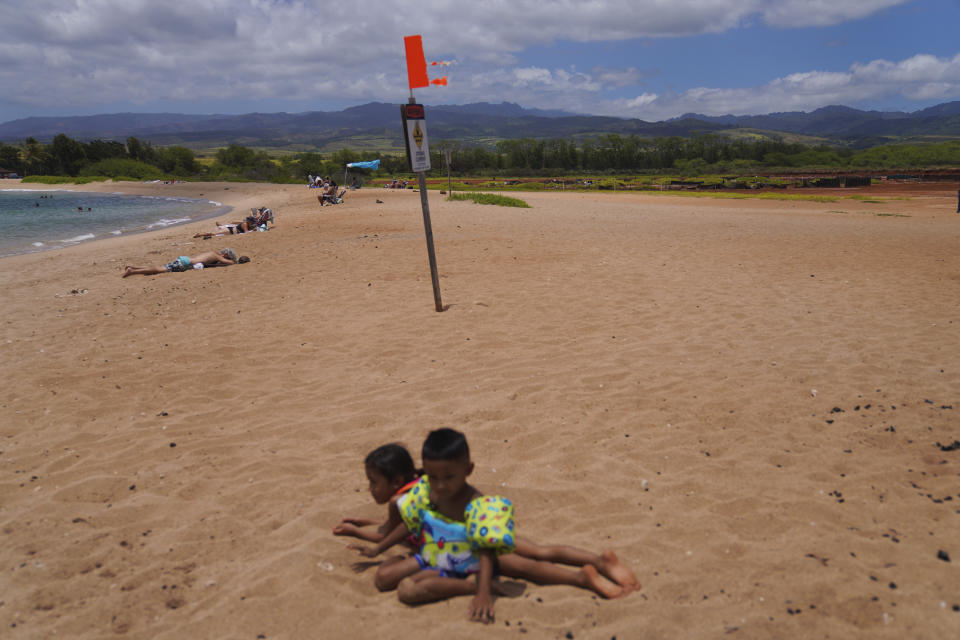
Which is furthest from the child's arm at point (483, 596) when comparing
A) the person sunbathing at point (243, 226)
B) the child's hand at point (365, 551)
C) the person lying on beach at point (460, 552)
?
the person sunbathing at point (243, 226)

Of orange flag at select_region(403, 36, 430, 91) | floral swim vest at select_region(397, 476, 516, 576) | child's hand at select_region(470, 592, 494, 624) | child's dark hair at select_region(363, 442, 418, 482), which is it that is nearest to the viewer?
child's hand at select_region(470, 592, 494, 624)

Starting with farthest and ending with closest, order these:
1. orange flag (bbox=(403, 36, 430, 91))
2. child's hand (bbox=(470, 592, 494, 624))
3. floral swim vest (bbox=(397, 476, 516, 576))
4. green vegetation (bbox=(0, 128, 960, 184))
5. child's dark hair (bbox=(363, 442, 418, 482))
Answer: green vegetation (bbox=(0, 128, 960, 184)) → orange flag (bbox=(403, 36, 430, 91)) → child's dark hair (bbox=(363, 442, 418, 482)) → floral swim vest (bbox=(397, 476, 516, 576)) → child's hand (bbox=(470, 592, 494, 624))

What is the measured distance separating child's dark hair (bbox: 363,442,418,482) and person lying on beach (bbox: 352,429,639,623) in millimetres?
153

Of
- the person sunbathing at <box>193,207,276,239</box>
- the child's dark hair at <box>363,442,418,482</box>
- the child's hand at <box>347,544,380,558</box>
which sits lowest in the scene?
the child's hand at <box>347,544,380,558</box>

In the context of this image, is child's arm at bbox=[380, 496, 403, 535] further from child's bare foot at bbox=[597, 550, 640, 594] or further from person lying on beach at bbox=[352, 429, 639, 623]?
child's bare foot at bbox=[597, 550, 640, 594]

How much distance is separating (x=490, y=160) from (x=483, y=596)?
312ft

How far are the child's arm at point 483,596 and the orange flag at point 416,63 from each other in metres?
5.46

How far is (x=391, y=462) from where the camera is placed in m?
3.01

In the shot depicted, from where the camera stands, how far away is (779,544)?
118 inches

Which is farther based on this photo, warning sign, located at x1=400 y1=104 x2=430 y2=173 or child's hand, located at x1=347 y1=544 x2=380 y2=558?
warning sign, located at x1=400 y1=104 x2=430 y2=173

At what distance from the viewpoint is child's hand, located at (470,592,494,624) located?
2.57 metres

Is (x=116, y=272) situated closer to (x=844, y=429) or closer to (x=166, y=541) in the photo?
(x=166, y=541)

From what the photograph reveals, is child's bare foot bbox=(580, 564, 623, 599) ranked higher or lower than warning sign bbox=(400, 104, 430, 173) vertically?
lower

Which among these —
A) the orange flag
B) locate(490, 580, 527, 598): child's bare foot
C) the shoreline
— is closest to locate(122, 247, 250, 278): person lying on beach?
the orange flag
